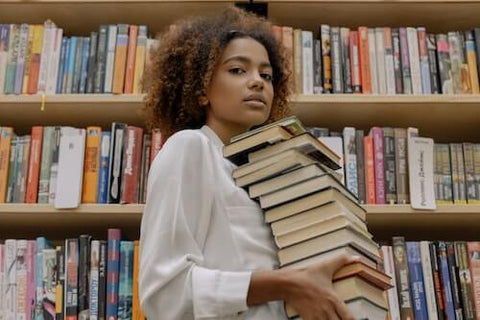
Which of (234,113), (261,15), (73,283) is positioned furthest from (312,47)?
(73,283)

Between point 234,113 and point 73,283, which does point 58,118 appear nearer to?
point 73,283

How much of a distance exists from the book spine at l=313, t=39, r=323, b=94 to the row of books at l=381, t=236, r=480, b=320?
43cm

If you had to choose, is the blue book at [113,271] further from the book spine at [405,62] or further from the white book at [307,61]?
the book spine at [405,62]

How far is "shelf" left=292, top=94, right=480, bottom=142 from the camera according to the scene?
69.0 inches

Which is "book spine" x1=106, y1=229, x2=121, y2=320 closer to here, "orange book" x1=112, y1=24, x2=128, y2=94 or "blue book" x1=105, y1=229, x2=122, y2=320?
"blue book" x1=105, y1=229, x2=122, y2=320

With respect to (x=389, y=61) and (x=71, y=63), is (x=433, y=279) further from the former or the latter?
(x=71, y=63)

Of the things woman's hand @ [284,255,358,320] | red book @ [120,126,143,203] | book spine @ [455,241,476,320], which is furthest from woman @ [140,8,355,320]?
book spine @ [455,241,476,320]

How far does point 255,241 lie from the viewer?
1.02 m

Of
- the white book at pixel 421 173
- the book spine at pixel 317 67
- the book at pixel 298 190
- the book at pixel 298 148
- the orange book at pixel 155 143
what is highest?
the book spine at pixel 317 67

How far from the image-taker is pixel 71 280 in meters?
1.60

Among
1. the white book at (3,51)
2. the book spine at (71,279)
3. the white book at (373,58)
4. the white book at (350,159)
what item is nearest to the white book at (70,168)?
the book spine at (71,279)

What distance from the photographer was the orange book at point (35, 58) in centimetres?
180

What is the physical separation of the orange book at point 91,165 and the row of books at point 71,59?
0.13m

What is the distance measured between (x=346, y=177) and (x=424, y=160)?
0.20 m
